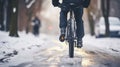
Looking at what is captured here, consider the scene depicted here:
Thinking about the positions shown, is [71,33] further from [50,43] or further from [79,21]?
[50,43]

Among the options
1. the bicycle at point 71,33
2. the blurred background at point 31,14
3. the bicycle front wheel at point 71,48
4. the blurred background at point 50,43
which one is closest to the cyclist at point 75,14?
the bicycle at point 71,33

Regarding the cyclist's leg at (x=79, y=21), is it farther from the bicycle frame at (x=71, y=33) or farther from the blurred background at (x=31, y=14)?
the blurred background at (x=31, y=14)

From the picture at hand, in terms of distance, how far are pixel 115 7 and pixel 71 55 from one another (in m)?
51.7

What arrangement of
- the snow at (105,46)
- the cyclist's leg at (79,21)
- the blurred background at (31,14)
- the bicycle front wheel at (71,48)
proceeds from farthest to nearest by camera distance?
1. the blurred background at (31,14)
2. the snow at (105,46)
3. the cyclist's leg at (79,21)
4. the bicycle front wheel at (71,48)

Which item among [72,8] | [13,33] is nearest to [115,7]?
[13,33]

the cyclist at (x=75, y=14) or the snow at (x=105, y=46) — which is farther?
the snow at (x=105, y=46)

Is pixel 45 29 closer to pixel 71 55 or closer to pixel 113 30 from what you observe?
pixel 113 30

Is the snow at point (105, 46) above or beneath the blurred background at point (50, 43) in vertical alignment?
beneath

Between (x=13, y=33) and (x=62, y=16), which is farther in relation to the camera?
(x=13, y=33)

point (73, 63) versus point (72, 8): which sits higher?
point (72, 8)

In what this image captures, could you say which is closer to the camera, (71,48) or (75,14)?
(71,48)

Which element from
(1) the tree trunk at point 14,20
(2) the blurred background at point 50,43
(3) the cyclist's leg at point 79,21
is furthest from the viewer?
(1) the tree trunk at point 14,20

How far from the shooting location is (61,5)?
9.94 metres

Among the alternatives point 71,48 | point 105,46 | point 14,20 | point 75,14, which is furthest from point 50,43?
point 71,48
